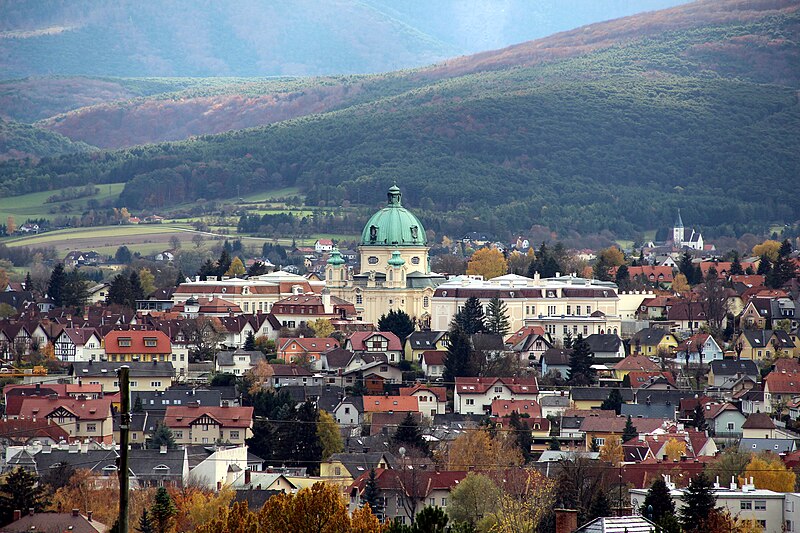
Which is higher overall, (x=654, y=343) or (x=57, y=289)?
(x=57, y=289)

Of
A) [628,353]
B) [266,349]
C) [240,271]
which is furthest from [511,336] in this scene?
[240,271]

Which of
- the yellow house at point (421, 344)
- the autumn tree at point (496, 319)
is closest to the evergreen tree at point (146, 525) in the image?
the yellow house at point (421, 344)

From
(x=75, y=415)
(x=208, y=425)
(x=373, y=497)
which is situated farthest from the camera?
(x=208, y=425)

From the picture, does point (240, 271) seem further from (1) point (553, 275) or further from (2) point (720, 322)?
(2) point (720, 322)

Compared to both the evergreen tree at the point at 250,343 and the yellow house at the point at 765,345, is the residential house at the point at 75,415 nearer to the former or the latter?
the evergreen tree at the point at 250,343

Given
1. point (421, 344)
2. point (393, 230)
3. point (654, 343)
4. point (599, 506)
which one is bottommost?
point (599, 506)

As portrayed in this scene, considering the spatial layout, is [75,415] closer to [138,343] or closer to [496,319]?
[138,343]

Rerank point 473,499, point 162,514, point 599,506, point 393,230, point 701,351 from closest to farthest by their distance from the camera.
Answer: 1. point 162,514
2. point 599,506
3. point 473,499
4. point 701,351
5. point 393,230

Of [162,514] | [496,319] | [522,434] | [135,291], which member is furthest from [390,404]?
[135,291]
